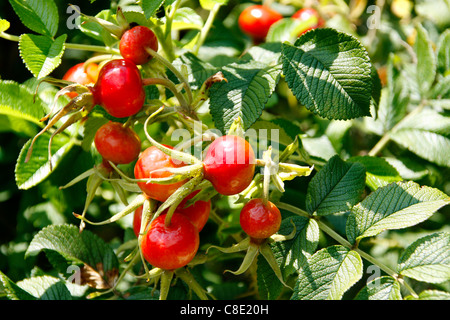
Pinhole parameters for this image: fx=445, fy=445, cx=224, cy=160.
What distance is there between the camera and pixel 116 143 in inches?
52.3

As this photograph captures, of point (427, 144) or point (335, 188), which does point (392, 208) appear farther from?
point (427, 144)

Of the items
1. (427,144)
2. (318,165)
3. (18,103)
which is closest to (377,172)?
(318,165)

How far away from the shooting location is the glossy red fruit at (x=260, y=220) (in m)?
1.23

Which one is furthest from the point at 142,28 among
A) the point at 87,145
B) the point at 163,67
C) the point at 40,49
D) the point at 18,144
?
the point at 18,144

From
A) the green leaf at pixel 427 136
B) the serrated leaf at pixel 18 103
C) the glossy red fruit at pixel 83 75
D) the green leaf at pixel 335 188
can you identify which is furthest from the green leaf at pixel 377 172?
the serrated leaf at pixel 18 103

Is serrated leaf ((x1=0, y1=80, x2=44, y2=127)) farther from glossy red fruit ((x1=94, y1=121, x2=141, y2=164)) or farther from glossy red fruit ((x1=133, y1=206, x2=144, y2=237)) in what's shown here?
glossy red fruit ((x1=133, y1=206, x2=144, y2=237))

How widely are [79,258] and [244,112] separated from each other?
843 mm

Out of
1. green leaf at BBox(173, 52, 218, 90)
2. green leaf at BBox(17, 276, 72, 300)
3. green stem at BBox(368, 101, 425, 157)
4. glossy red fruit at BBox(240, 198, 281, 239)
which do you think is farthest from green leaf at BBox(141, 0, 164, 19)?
green stem at BBox(368, 101, 425, 157)

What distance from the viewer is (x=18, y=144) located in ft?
7.11

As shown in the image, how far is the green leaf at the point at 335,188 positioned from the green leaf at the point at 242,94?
0.35 metres

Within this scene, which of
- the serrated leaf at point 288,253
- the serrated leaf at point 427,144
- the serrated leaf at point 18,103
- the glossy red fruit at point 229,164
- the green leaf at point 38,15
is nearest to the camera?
the glossy red fruit at point 229,164

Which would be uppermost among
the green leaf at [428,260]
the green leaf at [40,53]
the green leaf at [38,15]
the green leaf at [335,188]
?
the green leaf at [38,15]

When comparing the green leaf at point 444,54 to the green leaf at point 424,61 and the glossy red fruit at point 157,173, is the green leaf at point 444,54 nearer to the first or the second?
the green leaf at point 424,61

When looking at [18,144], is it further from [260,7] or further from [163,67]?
[260,7]
